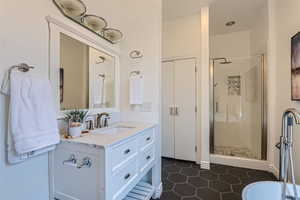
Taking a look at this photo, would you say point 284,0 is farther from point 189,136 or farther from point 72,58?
point 72,58

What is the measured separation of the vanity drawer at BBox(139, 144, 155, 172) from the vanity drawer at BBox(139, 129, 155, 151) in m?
0.05

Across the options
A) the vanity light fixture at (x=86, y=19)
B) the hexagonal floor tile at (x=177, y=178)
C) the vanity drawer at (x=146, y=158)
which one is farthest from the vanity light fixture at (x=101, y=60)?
the hexagonal floor tile at (x=177, y=178)

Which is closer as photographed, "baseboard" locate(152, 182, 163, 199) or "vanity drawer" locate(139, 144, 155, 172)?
"vanity drawer" locate(139, 144, 155, 172)

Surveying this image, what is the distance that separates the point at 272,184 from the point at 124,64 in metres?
2.08

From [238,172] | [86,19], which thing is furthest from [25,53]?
[238,172]

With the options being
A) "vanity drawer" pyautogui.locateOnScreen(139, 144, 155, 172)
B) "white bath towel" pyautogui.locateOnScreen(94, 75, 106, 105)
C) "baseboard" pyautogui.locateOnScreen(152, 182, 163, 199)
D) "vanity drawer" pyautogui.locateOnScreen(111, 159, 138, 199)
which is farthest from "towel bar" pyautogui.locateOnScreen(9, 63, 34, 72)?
"baseboard" pyautogui.locateOnScreen(152, 182, 163, 199)

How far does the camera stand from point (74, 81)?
162 centimetres

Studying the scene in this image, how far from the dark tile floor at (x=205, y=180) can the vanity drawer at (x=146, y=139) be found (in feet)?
2.56

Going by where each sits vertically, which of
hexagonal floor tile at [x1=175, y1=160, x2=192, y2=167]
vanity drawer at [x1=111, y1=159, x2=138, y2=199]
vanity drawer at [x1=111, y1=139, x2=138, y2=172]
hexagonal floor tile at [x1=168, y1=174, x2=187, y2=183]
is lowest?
hexagonal floor tile at [x1=175, y1=160, x2=192, y2=167]

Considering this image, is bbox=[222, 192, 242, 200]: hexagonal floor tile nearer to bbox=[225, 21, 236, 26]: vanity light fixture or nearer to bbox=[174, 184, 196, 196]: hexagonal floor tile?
bbox=[174, 184, 196, 196]: hexagonal floor tile

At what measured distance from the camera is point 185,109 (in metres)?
3.18

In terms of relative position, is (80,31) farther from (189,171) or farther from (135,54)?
(189,171)

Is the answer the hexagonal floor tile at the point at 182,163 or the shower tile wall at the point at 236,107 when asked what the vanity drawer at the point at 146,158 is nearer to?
the hexagonal floor tile at the point at 182,163

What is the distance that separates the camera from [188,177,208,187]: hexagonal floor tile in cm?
229
